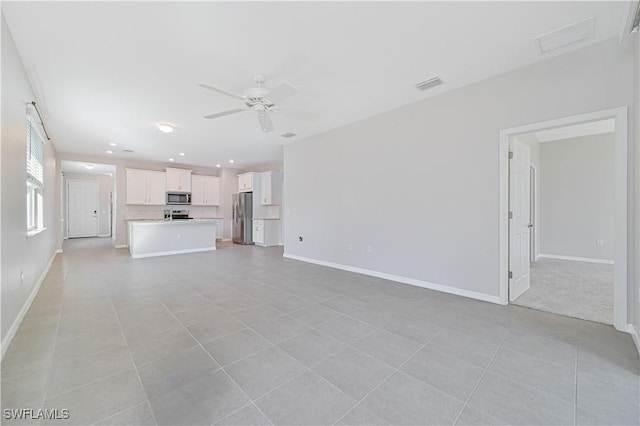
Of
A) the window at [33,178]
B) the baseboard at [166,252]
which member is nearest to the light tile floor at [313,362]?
the window at [33,178]

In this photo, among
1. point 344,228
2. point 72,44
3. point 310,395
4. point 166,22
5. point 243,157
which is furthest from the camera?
point 243,157

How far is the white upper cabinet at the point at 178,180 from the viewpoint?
8398 millimetres

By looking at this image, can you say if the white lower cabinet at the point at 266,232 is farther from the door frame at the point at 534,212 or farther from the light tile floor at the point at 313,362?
the door frame at the point at 534,212

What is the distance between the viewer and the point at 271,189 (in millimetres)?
8242

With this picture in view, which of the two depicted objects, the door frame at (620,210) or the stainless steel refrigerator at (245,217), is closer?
the door frame at (620,210)

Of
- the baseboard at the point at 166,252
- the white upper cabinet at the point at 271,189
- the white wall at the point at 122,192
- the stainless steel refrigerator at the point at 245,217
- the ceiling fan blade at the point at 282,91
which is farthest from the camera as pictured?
the stainless steel refrigerator at the point at 245,217

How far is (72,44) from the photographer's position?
7.99ft

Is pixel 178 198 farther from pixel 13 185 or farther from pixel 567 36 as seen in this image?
pixel 567 36

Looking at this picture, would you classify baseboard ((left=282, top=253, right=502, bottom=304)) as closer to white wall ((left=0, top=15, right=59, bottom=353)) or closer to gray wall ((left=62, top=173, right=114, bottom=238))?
white wall ((left=0, top=15, right=59, bottom=353))

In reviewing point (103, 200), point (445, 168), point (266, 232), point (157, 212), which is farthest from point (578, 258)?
point (103, 200)

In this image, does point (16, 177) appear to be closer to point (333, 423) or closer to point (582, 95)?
point (333, 423)

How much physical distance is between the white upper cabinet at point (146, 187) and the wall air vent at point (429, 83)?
320 inches

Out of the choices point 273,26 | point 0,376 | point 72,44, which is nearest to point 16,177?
point 72,44

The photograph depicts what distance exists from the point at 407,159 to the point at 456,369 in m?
2.83
